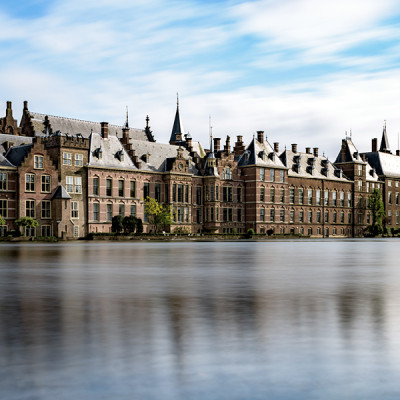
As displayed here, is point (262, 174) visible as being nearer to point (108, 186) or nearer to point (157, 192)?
point (157, 192)

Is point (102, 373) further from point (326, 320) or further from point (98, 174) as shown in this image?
point (98, 174)

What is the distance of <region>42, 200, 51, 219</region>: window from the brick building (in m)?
0.11

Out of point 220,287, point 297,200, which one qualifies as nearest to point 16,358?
point 220,287

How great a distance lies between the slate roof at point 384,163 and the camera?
407 ft

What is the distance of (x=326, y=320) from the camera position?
895 cm

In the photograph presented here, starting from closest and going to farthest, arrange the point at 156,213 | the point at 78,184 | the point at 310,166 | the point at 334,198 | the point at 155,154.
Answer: the point at 78,184 → the point at 156,213 → the point at 155,154 → the point at 310,166 → the point at 334,198

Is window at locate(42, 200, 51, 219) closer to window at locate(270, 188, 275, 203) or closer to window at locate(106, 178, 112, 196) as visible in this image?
window at locate(106, 178, 112, 196)

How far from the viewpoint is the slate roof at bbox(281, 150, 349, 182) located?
341ft

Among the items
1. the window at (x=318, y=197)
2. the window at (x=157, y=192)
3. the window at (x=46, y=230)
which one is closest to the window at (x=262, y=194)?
the window at (x=318, y=197)

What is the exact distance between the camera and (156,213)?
80.6m

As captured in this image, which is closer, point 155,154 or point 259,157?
point 155,154

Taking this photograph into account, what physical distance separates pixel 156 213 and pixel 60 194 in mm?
13505

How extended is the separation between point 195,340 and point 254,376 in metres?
1.82

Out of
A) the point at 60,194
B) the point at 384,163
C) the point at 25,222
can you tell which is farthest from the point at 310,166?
the point at 25,222
